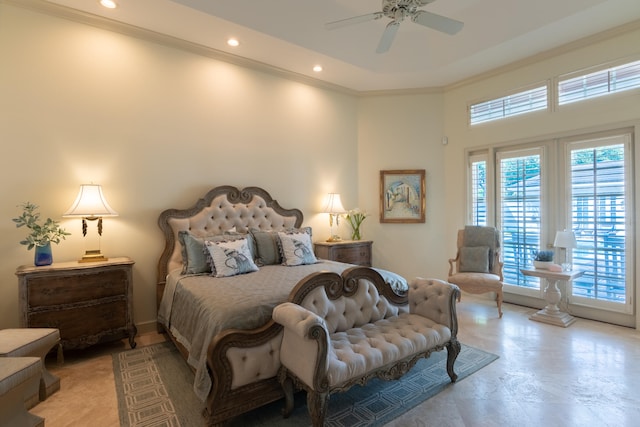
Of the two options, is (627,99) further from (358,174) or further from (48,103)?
(48,103)

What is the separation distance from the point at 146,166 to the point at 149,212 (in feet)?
1.83

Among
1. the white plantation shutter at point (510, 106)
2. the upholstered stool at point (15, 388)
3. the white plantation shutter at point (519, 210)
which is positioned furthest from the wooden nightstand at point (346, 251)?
the upholstered stool at point (15, 388)

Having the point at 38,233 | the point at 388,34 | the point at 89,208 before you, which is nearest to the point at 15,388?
the point at 38,233

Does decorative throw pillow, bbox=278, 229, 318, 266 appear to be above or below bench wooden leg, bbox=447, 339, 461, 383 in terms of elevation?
above

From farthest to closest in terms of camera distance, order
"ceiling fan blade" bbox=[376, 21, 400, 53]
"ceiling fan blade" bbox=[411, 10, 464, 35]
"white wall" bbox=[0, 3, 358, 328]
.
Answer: "white wall" bbox=[0, 3, 358, 328] → "ceiling fan blade" bbox=[376, 21, 400, 53] → "ceiling fan blade" bbox=[411, 10, 464, 35]

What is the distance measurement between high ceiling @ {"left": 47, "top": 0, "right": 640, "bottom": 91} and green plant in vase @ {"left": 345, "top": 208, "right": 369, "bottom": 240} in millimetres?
2255

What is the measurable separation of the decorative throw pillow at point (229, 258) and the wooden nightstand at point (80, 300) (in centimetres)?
86

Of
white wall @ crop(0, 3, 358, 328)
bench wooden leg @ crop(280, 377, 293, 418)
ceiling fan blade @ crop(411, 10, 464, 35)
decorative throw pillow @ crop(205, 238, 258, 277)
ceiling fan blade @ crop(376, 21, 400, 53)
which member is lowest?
bench wooden leg @ crop(280, 377, 293, 418)

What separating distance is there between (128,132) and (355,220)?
3.68 metres

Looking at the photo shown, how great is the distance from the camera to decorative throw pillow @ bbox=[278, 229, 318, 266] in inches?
153

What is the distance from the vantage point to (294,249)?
392 cm

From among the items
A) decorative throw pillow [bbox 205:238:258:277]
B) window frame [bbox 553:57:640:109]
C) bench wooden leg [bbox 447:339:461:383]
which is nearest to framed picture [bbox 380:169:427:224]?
window frame [bbox 553:57:640:109]

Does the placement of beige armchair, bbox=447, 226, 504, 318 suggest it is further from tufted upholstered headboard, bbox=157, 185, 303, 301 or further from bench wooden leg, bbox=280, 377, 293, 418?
bench wooden leg, bbox=280, 377, 293, 418

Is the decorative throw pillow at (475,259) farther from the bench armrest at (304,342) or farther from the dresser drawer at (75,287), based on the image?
the dresser drawer at (75,287)
